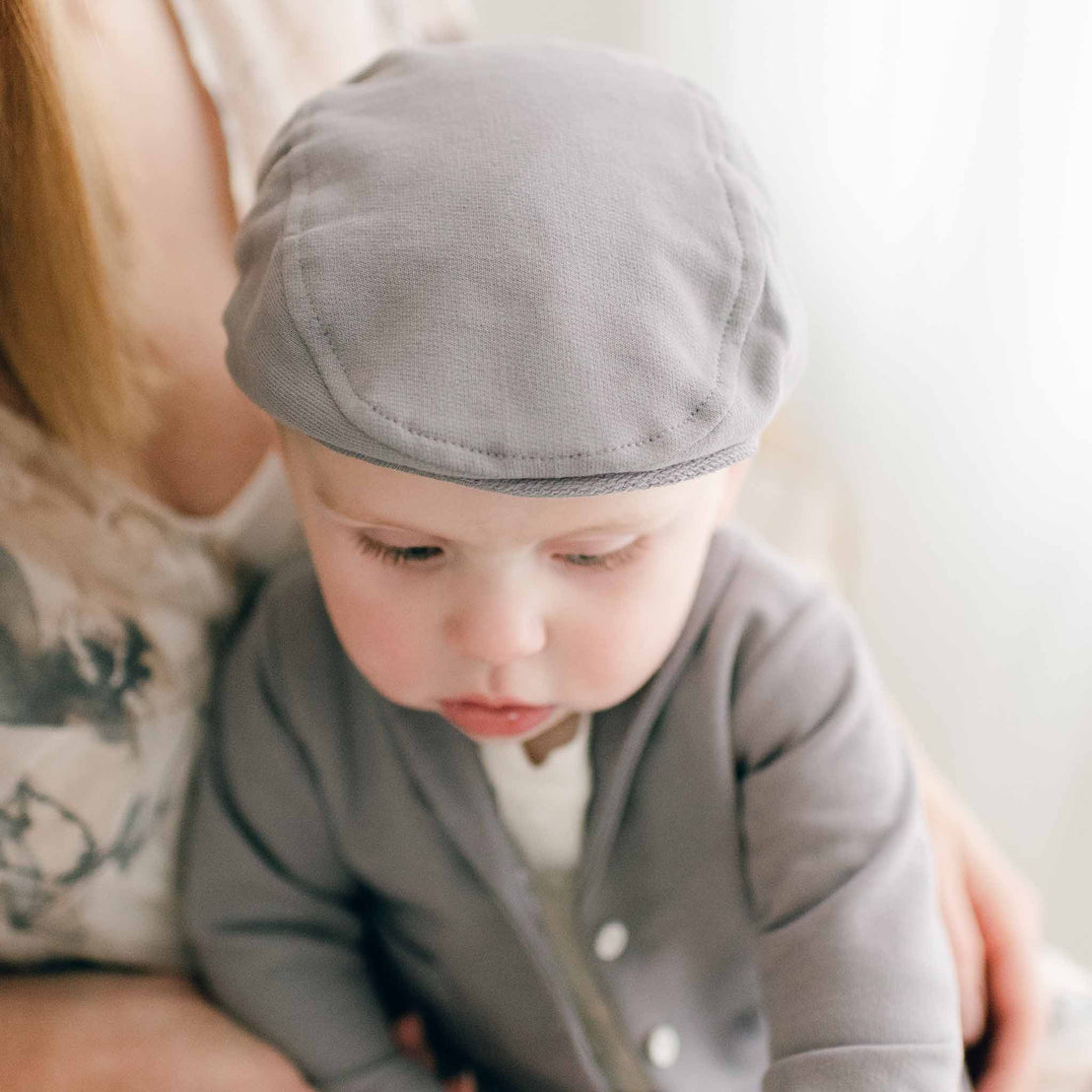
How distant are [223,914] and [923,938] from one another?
0.50 m

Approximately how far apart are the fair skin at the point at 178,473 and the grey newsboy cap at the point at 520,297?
0.85ft

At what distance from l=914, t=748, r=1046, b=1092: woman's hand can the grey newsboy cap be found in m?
0.46

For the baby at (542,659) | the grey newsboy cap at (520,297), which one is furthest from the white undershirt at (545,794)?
the grey newsboy cap at (520,297)

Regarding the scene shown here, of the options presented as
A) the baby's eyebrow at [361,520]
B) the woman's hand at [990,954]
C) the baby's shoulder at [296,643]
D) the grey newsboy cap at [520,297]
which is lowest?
the woman's hand at [990,954]

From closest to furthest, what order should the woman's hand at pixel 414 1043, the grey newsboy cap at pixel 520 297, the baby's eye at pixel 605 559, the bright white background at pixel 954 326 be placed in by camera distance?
the grey newsboy cap at pixel 520 297
the baby's eye at pixel 605 559
the woman's hand at pixel 414 1043
the bright white background at pixel 954 326

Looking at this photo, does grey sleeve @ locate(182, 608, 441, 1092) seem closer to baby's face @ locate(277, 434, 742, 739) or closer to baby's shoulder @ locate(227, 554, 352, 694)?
baby's shoulder @ locate(227, 554, 352, 694)

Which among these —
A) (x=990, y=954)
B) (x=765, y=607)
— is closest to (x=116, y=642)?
(x=765, y=607)

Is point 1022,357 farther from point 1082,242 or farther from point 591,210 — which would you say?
point 591,210

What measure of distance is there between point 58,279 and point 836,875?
0.66m

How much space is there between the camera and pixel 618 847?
2.61 ft

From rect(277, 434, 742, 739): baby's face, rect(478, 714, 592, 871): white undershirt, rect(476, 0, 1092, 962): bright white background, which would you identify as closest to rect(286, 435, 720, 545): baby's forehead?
rect(277, 434, 742, 739): baby's face

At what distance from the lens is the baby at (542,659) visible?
52cm

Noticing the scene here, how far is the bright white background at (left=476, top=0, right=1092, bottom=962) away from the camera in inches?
40.2

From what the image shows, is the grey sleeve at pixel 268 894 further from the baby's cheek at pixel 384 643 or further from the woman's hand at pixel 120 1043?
the baby's cheek at pixel 384 643
